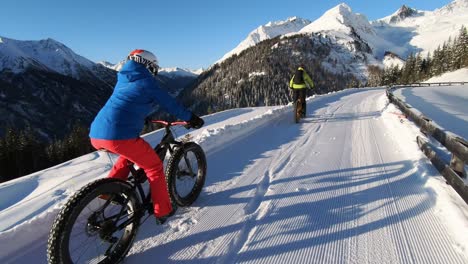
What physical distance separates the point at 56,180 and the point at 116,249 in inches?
172

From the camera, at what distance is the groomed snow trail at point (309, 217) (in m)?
3.57

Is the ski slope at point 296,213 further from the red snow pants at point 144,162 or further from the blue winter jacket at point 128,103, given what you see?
the blue winter jacket at point 128,103

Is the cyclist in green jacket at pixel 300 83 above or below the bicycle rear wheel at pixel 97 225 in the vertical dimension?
above

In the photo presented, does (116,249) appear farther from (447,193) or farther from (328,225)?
(447,193)

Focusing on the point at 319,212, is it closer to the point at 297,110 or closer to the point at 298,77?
the point at 297,110

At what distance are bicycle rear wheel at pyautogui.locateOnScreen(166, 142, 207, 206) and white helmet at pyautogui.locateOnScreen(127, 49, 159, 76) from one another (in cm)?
138

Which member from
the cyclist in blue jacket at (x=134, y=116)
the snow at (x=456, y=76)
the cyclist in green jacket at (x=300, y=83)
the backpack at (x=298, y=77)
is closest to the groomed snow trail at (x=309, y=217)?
the cyclist in blue jacket at (x=134, y=116)

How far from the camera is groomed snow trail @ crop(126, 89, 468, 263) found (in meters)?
3.57

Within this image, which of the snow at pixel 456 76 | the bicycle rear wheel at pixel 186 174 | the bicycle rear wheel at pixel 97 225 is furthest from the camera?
the snow at pixel 456 76

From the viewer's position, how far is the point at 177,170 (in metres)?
5.04

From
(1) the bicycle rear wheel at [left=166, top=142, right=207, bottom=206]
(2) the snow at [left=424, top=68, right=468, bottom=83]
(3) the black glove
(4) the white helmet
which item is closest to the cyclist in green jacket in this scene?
(1) the bicycle rear wheel at [left=166, top=142, right=207, bottom=206]

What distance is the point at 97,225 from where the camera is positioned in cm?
351

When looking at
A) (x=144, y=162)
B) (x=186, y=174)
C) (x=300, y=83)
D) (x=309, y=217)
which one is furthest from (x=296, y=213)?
(x=300, y=83)

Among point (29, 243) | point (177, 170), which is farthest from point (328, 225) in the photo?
point (29, 243)
